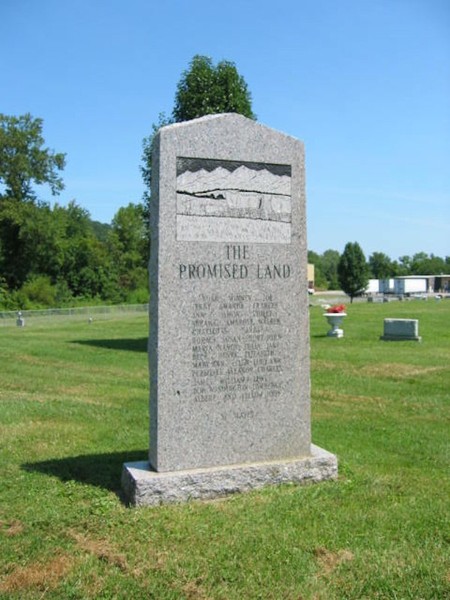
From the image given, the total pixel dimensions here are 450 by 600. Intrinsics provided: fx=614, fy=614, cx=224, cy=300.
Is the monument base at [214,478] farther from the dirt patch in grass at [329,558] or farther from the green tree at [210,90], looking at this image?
the green tree at [210,90]

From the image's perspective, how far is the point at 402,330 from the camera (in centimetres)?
2030

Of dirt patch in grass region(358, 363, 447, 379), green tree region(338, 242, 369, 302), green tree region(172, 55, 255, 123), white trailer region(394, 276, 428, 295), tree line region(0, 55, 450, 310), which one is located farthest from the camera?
white trailer region(394, 276, 428, 295)

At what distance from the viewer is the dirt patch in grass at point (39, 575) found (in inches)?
143

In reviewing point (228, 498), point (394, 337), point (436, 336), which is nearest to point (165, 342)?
point (228, 498)

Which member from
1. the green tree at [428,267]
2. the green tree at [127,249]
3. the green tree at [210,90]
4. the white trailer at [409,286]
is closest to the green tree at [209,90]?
the green tree at [210,90]

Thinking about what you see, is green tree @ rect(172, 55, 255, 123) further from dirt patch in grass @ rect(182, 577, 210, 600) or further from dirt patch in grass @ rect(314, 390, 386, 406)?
dirt patch in grass @ rect(182, 577, 210, 600)

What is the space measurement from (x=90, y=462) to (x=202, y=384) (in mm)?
1740

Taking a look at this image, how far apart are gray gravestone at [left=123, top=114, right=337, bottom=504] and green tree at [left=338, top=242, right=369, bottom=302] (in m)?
69.6

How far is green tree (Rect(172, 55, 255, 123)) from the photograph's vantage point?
1892 centimetres

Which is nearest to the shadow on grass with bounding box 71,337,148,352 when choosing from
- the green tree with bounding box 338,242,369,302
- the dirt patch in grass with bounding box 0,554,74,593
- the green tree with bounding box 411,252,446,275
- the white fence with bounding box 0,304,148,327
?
the white fence with bounding box 0,304,148,327

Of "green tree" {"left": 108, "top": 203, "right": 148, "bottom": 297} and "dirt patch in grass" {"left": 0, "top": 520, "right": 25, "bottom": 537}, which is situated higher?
"green tree" {"left": 108, "top": 203, "right": 148, "bottom": 297}

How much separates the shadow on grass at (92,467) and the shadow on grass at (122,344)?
1311 cm

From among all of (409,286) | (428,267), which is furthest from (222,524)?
(428,267)

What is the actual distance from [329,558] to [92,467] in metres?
2.80
